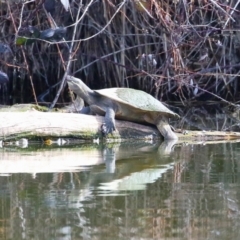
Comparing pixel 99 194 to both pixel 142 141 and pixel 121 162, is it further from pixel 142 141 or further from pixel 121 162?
pixel 142 141

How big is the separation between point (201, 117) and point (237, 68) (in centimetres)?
207

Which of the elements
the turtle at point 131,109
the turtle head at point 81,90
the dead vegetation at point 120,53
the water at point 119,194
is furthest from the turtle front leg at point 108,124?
the dead vegetation at point 120,53

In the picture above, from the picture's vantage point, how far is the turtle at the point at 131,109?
6.44 m

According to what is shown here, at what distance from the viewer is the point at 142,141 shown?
6.42 meters

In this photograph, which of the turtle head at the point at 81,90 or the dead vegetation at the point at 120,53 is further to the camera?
the dead vegetation at the point at 120,53

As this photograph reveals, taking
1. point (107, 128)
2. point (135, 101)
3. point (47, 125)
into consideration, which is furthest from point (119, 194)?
point (135, 101)

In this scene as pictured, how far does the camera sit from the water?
2945mm

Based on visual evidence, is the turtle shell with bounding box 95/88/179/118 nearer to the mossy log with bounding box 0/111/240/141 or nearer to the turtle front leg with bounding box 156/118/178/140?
the turtle front leg with bounding box 156/118/178/140

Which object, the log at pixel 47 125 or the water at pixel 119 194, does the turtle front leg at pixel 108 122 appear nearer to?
the log at pixel 47 125

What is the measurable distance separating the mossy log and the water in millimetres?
433

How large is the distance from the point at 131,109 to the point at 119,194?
2.85 metres

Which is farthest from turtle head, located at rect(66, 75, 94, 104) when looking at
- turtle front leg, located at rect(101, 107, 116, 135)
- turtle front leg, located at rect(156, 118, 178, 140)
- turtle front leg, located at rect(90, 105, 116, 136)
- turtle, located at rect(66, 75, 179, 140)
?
turtle front leg, located at rect(156, 118, 178, 140)

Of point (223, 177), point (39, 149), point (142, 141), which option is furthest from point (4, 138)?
point (223, 177)

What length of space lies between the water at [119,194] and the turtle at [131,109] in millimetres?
845
